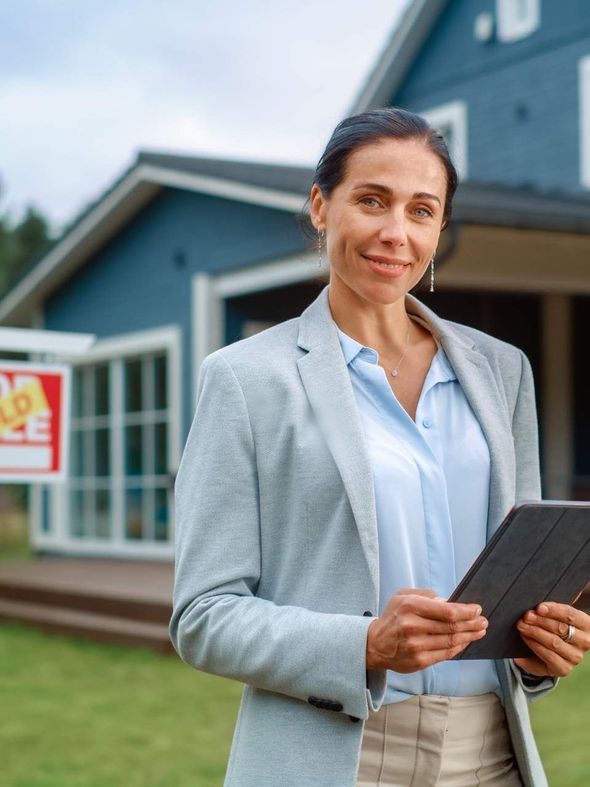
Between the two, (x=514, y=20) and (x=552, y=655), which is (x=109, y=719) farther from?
(x=514, y=20)

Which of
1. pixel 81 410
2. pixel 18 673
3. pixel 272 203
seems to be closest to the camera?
pixel 18 673

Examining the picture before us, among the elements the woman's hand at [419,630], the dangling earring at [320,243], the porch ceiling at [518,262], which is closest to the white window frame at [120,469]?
the porch ceiling at [518,262]

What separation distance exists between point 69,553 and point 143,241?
11.0ft

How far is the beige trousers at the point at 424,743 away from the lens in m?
1.61

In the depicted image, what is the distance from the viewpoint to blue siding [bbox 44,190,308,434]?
9.68 meters

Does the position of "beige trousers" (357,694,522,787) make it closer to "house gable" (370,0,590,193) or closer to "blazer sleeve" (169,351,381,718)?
"blazer sleeve" (169,351,381,718)

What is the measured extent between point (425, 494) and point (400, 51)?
12.9 meters

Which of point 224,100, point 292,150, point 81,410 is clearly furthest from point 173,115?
point 81,410

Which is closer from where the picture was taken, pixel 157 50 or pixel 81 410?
pixel 81 410

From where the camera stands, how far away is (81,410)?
12.3 m

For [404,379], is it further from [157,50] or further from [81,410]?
[157,50]

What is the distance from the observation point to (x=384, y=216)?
5.44ft

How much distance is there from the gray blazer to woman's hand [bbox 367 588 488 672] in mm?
31

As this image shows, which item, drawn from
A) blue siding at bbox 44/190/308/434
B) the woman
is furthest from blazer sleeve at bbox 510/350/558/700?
blue siding at bbox 44/190/308/434
